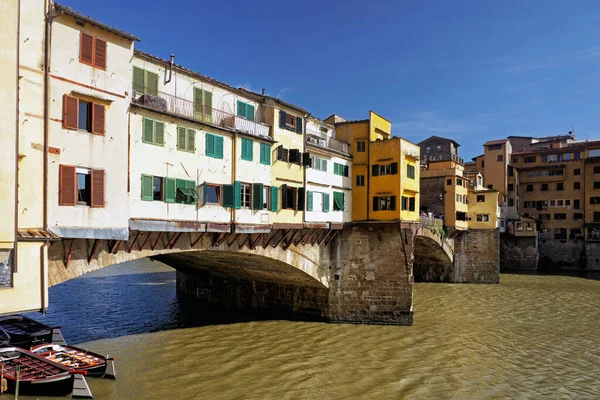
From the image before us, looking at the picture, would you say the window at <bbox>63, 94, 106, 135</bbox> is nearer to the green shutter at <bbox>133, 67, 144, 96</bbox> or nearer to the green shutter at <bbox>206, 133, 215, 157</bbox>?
the green shutter at <bbox>133, 67, 144, 96</bbox>

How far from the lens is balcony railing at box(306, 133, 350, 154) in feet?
99.9

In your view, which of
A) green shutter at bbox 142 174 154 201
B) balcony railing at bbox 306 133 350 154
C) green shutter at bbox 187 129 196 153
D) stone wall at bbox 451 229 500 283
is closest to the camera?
green shutter at bbox 142 174 154 201

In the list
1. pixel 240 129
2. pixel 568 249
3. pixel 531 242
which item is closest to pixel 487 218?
pixel 531 242

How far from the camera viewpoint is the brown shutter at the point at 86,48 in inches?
638

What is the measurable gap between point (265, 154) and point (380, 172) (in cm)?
1079

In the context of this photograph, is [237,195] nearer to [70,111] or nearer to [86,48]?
[70,111]

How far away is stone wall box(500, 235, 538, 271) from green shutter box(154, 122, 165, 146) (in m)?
66.1

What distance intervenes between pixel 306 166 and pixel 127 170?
13.2 metres

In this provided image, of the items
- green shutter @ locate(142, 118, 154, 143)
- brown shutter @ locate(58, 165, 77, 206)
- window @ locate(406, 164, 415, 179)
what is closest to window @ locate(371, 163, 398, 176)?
window @ locate(406, 164, 415, 179)

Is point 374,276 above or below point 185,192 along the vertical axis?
below

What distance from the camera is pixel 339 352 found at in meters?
24.7

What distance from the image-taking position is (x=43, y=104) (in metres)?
15.1

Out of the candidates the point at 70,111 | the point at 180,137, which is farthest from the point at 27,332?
the point at 70,111

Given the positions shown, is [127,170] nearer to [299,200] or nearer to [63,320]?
[299,200]
